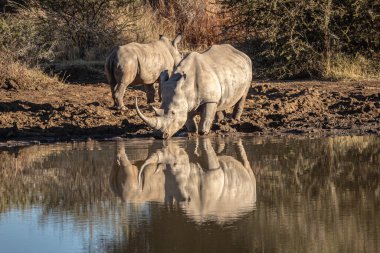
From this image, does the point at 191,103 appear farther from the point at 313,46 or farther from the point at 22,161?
the point at 313,46

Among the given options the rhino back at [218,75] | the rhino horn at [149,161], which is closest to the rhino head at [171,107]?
the rhino back at [218,75]

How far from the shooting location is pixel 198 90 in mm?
13555

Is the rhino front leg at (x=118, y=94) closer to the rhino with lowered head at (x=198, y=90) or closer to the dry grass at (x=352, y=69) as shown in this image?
the rhino with lowered head at (x=198, y=90)

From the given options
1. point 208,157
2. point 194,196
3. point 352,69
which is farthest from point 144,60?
point 194,196

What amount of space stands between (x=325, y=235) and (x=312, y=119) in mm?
7461

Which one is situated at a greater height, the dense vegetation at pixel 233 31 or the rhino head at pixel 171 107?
the dense vegetation at pixel 233 31

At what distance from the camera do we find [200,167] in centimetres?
1102

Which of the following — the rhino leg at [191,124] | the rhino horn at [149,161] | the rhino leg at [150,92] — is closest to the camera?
the rhino horn at [149,161]

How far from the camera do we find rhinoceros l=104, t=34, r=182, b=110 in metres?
16.5

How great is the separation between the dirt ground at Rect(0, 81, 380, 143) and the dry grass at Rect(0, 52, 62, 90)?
365 mm

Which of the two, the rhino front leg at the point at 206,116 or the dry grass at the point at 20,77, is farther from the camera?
the dry grass at the point at 20,77

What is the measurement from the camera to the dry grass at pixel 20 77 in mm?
18453

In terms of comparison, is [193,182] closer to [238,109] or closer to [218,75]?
[218,75]

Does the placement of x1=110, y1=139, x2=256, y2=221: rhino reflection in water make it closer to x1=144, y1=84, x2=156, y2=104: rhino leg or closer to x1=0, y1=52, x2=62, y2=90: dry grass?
x1=144, y1=84, x2=156, y2=104: rhino leg
